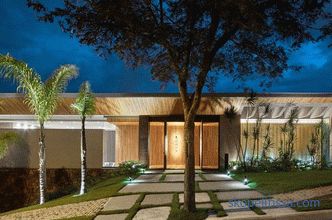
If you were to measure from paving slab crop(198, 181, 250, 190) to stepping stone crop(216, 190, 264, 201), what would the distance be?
955 mm

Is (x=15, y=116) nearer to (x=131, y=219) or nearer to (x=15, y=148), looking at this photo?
(x=15, y=148)

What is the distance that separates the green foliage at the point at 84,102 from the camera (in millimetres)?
15977

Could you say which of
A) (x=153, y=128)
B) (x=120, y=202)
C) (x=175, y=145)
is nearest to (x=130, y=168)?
(x=153, y=128)

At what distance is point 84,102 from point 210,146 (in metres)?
8.97

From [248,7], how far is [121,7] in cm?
253

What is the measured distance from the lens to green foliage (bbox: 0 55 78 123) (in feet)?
48.9

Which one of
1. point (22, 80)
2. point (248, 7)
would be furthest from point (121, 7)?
point (22, 80)

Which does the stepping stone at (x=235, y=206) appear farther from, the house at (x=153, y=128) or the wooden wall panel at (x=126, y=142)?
the wooden wall panel at (x=126, y=142)

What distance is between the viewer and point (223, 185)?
51.8 ft

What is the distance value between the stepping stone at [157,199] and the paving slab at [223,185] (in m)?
1.79

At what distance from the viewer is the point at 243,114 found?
22.4 meters

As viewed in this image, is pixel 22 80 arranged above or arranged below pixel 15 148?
above

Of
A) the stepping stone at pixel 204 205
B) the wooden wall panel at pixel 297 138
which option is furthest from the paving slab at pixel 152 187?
the wooden wall panel at pixel 297 138

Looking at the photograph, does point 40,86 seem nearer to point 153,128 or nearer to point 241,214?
point 241,214
